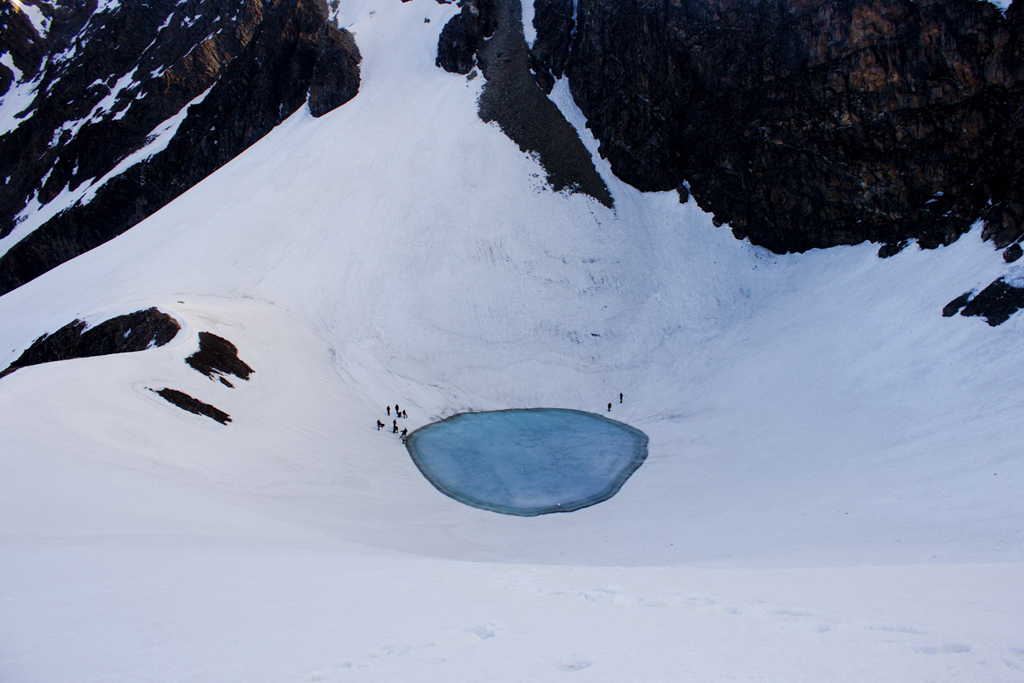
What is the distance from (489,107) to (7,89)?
8912 cm

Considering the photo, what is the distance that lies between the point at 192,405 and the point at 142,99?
7090 cm

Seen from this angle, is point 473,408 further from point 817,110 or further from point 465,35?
point 465,35

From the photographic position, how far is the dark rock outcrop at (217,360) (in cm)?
2836

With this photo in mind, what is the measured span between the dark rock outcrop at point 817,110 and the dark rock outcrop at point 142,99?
30409mm

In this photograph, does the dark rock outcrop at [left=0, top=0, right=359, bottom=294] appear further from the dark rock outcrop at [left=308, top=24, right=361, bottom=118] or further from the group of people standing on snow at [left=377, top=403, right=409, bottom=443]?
the group of people standing on snow at [left=377, top=403, right=409, bottom=443]

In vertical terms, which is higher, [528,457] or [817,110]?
[817,110]

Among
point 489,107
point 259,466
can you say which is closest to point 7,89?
point 489,107

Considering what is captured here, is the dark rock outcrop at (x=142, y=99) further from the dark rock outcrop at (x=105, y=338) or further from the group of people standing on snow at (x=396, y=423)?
the group of people standing on snow at (x=396, y=423)

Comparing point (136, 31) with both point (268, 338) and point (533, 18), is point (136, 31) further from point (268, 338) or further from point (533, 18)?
point (268, 338)

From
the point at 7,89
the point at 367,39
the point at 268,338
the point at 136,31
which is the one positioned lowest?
the point at 268,338

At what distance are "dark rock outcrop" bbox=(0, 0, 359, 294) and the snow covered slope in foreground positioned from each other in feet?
21.5

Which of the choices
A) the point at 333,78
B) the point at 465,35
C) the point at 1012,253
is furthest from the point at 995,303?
the point at 333,78

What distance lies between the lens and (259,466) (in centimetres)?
2331

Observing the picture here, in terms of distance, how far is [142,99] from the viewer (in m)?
76.2
